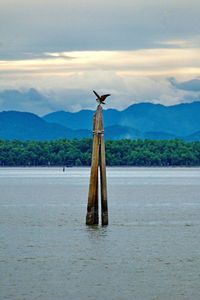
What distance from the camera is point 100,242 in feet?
155

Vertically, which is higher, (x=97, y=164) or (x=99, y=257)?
(x=97, y=164)

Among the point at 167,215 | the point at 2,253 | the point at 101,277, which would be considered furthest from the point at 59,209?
the point at 101,277

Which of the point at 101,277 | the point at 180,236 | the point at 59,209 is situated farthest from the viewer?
the point at 59,209

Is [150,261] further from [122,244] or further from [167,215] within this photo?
[167,215]

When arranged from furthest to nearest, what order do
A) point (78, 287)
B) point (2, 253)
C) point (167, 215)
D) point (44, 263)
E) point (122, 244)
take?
point (167, 215), point (122, 244), point (2, 253), point (44, 263), point (78, 287)

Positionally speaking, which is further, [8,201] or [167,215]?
[8,201]

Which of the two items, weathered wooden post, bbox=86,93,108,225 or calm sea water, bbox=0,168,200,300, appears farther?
weathered wooden post, bbox=86,93,108,225

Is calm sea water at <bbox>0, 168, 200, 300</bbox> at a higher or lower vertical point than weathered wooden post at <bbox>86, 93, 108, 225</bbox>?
lower

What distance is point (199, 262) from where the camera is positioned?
40.2 m

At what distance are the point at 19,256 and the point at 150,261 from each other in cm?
549

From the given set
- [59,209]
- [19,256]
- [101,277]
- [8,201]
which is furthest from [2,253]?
[8,201]

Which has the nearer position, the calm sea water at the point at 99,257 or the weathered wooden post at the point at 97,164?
the calm sea water at the point at 99,257

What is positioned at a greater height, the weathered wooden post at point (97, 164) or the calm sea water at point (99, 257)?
the weathered wooden post at point (97, 164)

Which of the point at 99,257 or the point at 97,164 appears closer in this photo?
the point at 99,257
